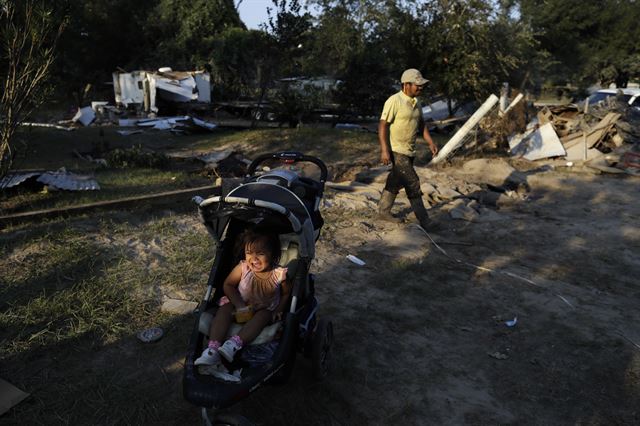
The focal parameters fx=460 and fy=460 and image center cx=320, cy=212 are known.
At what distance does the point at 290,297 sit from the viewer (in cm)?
326

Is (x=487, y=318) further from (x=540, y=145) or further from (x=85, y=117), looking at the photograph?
(x=85, y=117)

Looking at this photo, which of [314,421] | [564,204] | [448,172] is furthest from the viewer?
[448,172]

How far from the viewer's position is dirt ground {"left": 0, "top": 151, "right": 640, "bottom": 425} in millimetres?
3186

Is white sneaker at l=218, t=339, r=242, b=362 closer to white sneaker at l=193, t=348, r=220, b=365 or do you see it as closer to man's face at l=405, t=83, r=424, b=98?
white sneaker at l=193, t=348, r=220, b=365

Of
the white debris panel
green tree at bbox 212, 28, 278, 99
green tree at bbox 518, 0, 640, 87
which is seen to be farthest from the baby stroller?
Result: green tree at bbox 518, 0, 640, 87

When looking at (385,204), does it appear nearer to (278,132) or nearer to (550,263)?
(550,263)

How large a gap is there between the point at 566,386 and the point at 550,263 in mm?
2813

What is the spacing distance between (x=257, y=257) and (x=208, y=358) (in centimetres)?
78

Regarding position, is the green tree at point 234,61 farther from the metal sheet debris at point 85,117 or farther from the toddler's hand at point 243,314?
the toddler's hand at point 243,314

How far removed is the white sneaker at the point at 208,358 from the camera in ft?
8.87

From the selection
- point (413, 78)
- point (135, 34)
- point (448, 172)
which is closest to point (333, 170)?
point (448, 172)

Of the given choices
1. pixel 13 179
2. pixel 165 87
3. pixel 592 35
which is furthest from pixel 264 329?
pixel 592 35

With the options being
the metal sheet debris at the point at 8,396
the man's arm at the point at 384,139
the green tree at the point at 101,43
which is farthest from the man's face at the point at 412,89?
the green tree at the point at 101,43

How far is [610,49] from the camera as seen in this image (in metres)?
36.6
